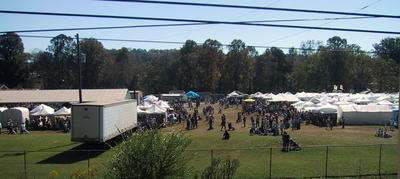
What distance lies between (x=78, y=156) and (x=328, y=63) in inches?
3206

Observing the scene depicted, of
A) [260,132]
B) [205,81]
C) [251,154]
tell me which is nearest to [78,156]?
[251,154]

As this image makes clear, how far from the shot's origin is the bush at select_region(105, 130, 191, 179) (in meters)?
7.92

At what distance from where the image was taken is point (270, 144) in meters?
21.2

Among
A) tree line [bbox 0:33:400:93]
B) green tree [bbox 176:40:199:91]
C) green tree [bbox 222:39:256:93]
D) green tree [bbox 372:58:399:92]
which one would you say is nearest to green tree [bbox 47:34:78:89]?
tree line [bbox 0:33:400:93]

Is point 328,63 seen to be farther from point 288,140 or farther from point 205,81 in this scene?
point 288,140

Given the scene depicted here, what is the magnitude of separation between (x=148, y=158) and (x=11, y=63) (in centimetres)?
8218

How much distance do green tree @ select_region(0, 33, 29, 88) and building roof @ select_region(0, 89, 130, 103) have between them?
1336 inches

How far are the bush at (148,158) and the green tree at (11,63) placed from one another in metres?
80.7

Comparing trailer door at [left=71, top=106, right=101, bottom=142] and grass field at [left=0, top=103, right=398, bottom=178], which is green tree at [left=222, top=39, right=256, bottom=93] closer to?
grass field at [left=0, top=103, right=398, bottom=178]

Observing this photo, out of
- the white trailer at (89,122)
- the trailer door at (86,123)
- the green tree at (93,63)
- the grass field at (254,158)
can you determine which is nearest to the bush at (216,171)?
the grass field at (254,158)

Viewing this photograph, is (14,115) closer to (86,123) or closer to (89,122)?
(86,123)

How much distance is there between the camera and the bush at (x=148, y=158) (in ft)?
26.0

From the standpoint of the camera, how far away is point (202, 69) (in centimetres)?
8062

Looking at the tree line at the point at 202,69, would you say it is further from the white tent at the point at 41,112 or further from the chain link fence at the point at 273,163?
the chain link fence at the point at 273,163
